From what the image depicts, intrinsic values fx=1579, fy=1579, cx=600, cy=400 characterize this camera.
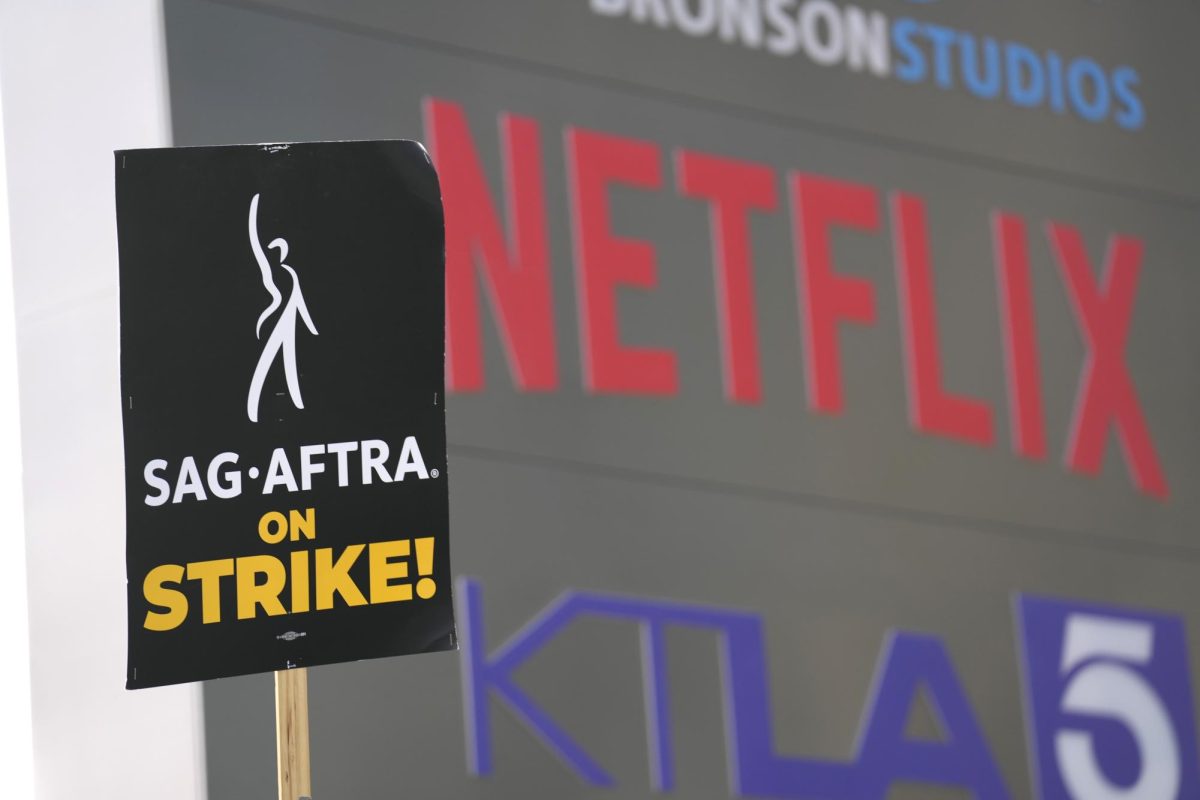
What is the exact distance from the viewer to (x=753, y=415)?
376cm

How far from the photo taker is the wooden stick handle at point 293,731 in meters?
1.93

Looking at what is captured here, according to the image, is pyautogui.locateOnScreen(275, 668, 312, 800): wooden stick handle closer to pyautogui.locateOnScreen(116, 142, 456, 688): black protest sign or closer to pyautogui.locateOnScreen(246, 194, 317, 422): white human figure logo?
pyautogui.locateOnScreen(116, 142, 456, 688): black protest sign

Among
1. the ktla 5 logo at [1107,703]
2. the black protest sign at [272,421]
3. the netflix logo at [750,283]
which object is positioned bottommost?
the ktla 5 logo at [1107,703]

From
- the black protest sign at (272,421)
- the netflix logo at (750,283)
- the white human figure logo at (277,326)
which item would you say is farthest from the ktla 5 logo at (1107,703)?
the white human figure logo at (277,326)

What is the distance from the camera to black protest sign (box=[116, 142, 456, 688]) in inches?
74.7

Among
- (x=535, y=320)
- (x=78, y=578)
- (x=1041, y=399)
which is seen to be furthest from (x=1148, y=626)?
(x=78, y=578)

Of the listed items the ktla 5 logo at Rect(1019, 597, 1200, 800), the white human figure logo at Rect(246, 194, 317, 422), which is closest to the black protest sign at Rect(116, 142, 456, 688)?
the white human figure logo at Rect(246, 194, 317, 422)

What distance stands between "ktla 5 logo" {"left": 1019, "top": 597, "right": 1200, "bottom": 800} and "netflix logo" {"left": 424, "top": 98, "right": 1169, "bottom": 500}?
380mm

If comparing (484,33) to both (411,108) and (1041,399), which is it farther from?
(1041,399)

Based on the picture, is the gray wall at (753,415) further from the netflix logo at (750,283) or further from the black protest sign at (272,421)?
the black protest sign at (272,421)

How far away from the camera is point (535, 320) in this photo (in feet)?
11.7

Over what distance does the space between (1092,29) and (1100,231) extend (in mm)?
552

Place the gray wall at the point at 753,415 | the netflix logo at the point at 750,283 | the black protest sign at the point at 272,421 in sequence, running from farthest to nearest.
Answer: the netflix logo at the point at 750,283 < the gray wall at the point at 753,415 < the black protest sign at the point at 272,421

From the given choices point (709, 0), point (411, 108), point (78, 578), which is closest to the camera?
point (78, 578)
